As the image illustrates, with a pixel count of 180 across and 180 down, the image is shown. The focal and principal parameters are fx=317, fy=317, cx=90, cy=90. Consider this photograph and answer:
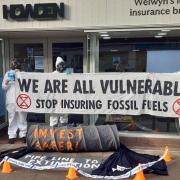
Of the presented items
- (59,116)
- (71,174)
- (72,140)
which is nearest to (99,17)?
(59,116)

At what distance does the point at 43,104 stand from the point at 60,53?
1.77 metres

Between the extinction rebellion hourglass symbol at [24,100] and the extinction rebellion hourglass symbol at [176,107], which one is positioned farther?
the extinction rebellion hourglass symbol at [24,100]

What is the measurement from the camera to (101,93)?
7.05m

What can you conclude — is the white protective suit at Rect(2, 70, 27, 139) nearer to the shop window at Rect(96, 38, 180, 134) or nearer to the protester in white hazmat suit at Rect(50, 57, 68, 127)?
the protester in white hazmat suit at Rect(50, 57, 68, 127)

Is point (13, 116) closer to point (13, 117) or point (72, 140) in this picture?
point (13, 117)

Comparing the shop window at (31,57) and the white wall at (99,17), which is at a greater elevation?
the white wall at (99,17)

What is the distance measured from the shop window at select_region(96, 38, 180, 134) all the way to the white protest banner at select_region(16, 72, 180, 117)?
487 mm

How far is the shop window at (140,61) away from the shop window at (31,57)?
6.17ft

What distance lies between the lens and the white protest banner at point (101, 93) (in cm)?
682

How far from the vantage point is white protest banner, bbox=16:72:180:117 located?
6.82 meters

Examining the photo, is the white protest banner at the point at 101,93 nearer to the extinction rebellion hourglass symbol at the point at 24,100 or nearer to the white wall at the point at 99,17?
the extinction rebellion hourglass symbol at the point at 24,100

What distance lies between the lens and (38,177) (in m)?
5.38

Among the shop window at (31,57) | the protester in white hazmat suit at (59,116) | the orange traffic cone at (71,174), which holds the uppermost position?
the shop window at (31,57)

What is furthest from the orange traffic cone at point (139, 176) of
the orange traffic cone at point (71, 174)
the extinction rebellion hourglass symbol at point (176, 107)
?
the extinction rebellion hourglass symbol at point (176, 107)
